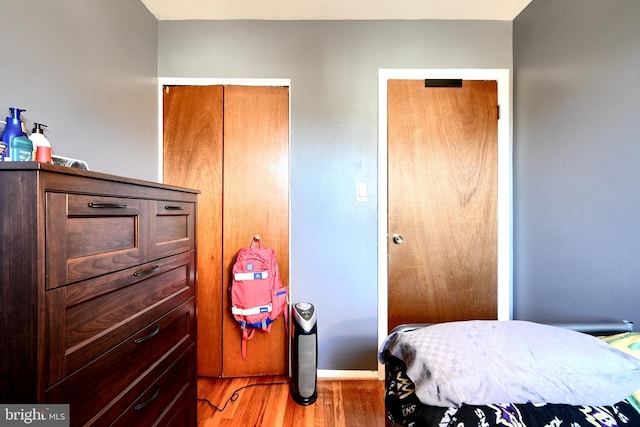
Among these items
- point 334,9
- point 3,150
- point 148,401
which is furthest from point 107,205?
point 334,9

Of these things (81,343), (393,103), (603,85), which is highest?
(393,103)

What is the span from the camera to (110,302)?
0.78 m

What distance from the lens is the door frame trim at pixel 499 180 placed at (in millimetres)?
1789

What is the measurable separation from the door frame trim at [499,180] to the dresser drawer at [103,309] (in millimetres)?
1265

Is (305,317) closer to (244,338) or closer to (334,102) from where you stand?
(244,338)

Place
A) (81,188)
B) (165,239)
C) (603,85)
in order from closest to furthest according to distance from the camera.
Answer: (81,188)
(165,239)
(603,85)

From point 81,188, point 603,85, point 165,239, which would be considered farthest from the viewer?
point 603,85

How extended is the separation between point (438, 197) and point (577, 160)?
701mm

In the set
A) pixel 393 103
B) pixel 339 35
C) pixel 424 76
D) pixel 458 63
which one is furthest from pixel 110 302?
pixel 458 63

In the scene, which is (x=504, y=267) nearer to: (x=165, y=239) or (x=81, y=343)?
(x=165, y=239)

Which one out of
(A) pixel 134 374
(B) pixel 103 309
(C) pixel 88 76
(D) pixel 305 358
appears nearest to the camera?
(B) pixel 103 309

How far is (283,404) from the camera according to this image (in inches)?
60.9

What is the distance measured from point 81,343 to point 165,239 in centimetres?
41

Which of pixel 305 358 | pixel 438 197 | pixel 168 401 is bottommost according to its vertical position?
pixel 305 358
